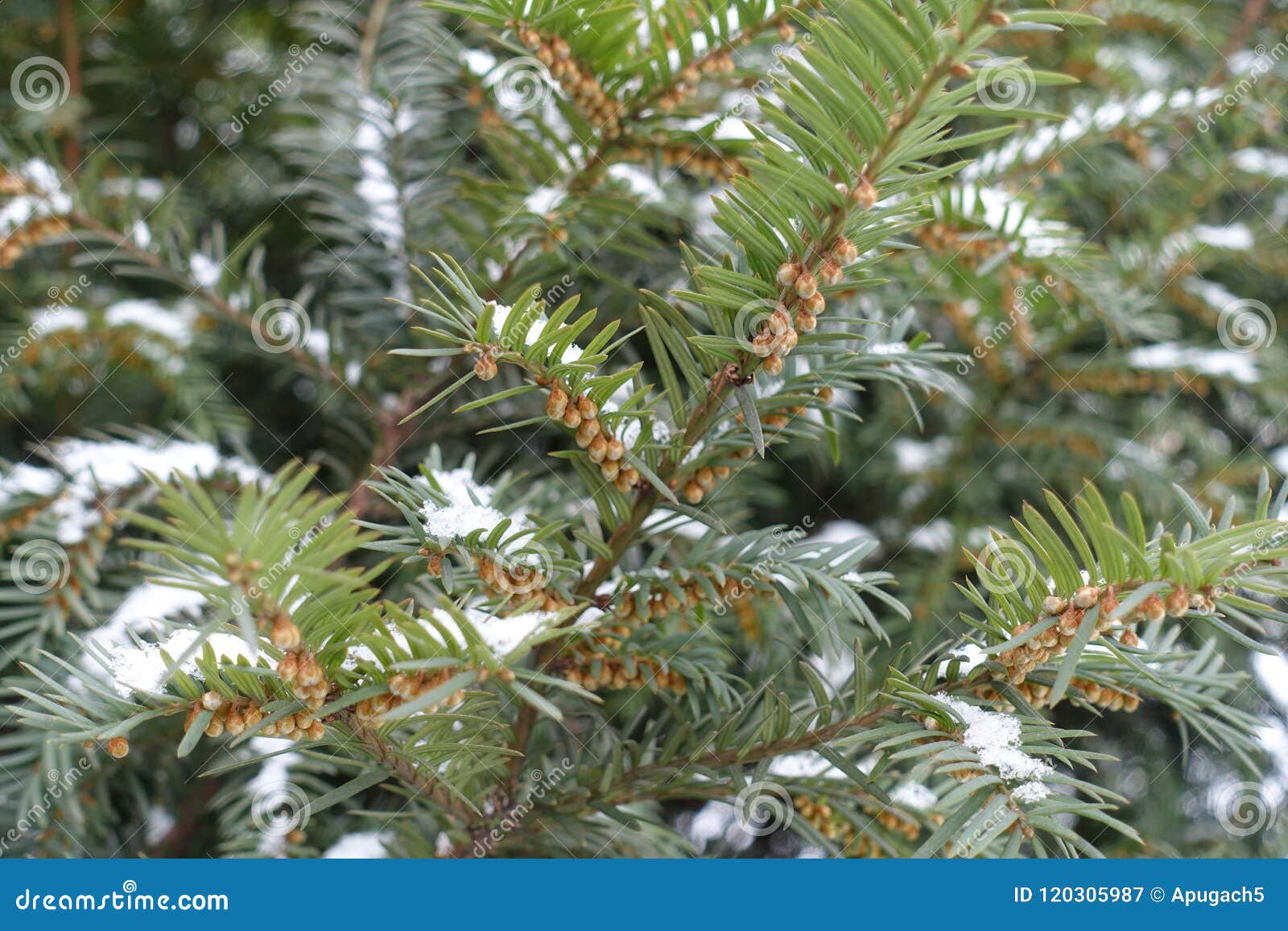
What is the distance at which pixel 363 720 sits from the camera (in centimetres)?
46

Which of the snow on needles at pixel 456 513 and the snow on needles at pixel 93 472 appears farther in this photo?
the snow on needles at pixel 93 472

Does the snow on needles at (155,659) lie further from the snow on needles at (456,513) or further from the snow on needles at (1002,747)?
the snow on needles at (1002,747)

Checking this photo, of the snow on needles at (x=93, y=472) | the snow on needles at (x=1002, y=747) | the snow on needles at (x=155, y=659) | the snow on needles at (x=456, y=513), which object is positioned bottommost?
the snow on needles at (x=93, y=472)

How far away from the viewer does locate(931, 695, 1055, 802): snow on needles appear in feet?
1.53

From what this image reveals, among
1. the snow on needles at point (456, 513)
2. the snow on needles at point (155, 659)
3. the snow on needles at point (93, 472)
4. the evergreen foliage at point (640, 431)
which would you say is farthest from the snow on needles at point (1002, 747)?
the snow on needles at point (93, 472)

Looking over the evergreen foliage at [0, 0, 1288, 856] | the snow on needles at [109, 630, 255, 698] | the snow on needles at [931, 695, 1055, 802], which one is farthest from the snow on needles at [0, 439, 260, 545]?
the snow on needles at [931, 695, 1055, 802]

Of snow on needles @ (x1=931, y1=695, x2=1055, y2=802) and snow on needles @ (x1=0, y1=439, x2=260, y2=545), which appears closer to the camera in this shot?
snow on needles @ (x1=931, y1=695, x2=1055, y2=802)

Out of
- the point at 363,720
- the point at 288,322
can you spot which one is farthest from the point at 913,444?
the point at 363,720

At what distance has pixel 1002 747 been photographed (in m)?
0.48

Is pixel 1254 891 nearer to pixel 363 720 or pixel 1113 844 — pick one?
pixel 1113 844

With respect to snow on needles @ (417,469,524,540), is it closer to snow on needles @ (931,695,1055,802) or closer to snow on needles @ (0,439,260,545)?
snow on needles @ (931,695,1055,802)

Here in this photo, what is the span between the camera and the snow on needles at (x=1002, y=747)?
466mm

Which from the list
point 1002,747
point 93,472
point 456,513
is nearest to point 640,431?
point 456,513

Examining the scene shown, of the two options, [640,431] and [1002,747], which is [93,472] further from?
[1002,747]
